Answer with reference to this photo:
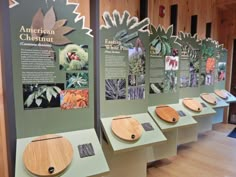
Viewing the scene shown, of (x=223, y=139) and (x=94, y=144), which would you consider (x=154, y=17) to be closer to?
(x=94, y=144)

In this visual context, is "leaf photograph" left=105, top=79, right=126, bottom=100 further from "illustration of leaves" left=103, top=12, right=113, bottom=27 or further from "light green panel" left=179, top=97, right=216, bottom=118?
"light green panel" left=179, top=97, right=216, bottom=118

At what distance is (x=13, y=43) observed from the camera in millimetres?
1462

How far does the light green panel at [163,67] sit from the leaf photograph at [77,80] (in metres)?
1.07

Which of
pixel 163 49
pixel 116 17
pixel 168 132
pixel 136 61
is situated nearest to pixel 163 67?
pixel 163 49

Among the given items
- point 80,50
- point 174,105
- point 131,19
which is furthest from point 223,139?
point 80,50

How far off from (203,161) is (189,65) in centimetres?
156

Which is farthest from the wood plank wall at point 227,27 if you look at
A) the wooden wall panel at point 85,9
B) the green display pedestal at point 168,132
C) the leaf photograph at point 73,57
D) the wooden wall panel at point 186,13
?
the leaf photograph at point 73,57

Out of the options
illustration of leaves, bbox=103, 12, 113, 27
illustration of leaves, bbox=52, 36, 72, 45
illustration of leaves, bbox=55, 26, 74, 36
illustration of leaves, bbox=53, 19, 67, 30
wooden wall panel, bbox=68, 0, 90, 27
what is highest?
wooden wall panel, bbox=68, 0, 90, 27

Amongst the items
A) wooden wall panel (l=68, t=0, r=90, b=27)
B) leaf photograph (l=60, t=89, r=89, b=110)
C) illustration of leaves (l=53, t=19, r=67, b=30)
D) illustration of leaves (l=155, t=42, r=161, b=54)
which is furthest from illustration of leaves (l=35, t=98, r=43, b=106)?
illustration of leaves (l=155, t=42, r=161, b=54)

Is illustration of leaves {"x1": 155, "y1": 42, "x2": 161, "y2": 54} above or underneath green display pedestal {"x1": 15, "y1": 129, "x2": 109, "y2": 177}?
above

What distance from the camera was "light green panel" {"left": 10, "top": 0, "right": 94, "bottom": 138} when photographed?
148cm

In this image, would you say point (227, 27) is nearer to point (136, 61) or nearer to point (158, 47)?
point (158, 47)

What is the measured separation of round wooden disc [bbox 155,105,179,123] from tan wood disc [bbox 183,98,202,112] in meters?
0.50

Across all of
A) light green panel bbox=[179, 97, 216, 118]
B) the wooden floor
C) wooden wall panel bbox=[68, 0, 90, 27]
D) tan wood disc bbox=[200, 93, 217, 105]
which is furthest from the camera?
tan wood disc bbox=[200, 93, 217, 105]
